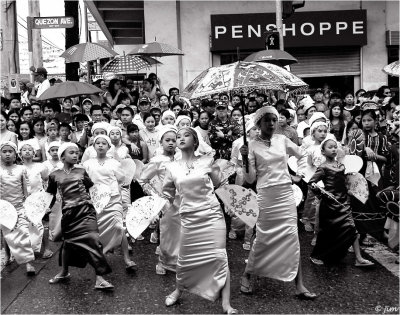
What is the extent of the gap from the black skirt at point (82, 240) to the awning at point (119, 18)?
1057cm

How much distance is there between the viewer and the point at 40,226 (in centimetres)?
723

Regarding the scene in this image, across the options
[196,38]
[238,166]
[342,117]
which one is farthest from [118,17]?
[238,166]

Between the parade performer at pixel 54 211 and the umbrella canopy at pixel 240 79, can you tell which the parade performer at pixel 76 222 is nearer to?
the parade performer at pixel 54 211

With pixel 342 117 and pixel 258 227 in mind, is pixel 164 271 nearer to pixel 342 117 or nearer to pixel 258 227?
pixel 258 227

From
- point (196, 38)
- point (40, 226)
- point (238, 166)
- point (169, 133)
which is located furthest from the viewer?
point (196, 38)

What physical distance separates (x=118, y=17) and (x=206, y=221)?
1654cm

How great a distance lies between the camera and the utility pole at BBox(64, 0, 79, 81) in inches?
483

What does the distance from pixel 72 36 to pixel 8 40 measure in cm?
414

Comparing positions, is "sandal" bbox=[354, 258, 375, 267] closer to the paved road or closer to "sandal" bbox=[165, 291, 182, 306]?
the paved road

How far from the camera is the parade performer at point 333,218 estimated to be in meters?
6.43

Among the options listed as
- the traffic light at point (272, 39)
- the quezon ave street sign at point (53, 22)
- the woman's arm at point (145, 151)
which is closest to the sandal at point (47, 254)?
the woman's arm at point (145, 151)

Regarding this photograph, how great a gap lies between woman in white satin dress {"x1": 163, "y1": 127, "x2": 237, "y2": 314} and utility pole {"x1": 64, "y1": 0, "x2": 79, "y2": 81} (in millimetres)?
7377

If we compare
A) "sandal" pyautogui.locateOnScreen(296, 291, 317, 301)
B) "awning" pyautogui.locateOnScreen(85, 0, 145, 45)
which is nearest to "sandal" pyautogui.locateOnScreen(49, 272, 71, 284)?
"sandal" pyautogui.locateOnScreen(296, 291, 317, 301)

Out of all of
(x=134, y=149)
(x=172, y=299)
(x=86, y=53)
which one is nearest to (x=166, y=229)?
(x=172, y=299)
